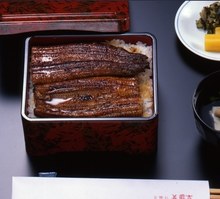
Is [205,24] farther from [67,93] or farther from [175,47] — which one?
[67,93]

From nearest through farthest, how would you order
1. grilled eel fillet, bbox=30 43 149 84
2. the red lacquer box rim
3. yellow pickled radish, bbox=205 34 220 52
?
the red lacquer box rim < grilled eel fillet, bbox=30 43 149 84 < yellow pickled radish, bbox=205 34 220 52

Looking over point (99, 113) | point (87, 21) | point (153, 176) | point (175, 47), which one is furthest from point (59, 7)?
point (153, 176)

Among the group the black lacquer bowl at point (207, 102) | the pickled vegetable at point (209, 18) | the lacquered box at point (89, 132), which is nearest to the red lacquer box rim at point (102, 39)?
the lacquered box at point (89, 132)

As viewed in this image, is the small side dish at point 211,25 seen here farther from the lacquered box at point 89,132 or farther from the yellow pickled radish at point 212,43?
the lacquered box at point 89,132

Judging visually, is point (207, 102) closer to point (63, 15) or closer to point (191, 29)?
point (191, 29)

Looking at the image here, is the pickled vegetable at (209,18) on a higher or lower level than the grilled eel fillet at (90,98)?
higher

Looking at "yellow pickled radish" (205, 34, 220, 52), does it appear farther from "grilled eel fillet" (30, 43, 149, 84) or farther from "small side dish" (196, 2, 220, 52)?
"grilled eel fillet" (30, 43, 149, 84)

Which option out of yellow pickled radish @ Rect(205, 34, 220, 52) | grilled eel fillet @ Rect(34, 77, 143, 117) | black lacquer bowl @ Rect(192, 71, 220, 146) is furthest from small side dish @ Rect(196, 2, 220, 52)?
grilled eel fillet @ Rect(34, 77, 143, 117)
